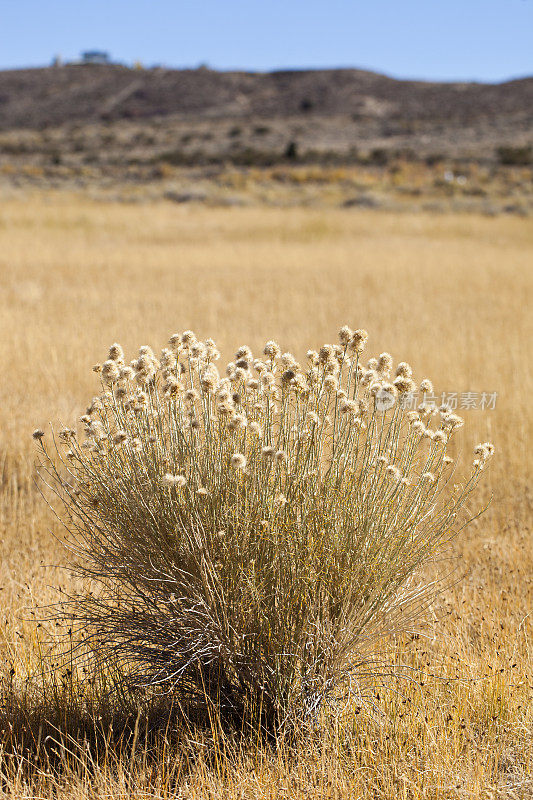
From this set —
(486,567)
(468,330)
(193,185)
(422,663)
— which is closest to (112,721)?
(422,663)

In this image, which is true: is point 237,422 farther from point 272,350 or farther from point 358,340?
point 358,340

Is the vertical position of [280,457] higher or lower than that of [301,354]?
higher

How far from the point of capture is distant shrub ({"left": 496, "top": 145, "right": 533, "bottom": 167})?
1601 inches

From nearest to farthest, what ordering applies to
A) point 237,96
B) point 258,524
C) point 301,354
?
point 258,524, point 301,354, point 237,96

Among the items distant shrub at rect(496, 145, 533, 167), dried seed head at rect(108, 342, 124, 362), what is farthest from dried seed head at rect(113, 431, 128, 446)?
distant shrub at rect(496, 145, 533, 167)

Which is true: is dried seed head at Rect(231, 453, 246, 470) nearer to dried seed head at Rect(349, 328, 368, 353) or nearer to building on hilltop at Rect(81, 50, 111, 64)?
dried seed head at Rect(349, 328, 368, 353)

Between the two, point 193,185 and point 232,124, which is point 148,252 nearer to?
point 193,185

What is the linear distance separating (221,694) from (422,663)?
3.18ft

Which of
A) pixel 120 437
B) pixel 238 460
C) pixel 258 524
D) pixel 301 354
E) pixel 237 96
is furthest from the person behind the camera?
pixel 237 96

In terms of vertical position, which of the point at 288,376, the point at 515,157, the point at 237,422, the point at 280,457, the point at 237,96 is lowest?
the point at 280,457

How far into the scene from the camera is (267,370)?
9.80 ft

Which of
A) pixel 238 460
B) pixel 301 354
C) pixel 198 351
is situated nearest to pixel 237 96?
pixel 301 354

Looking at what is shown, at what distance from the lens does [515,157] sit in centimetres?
4128

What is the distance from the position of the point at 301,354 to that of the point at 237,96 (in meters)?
75.3
